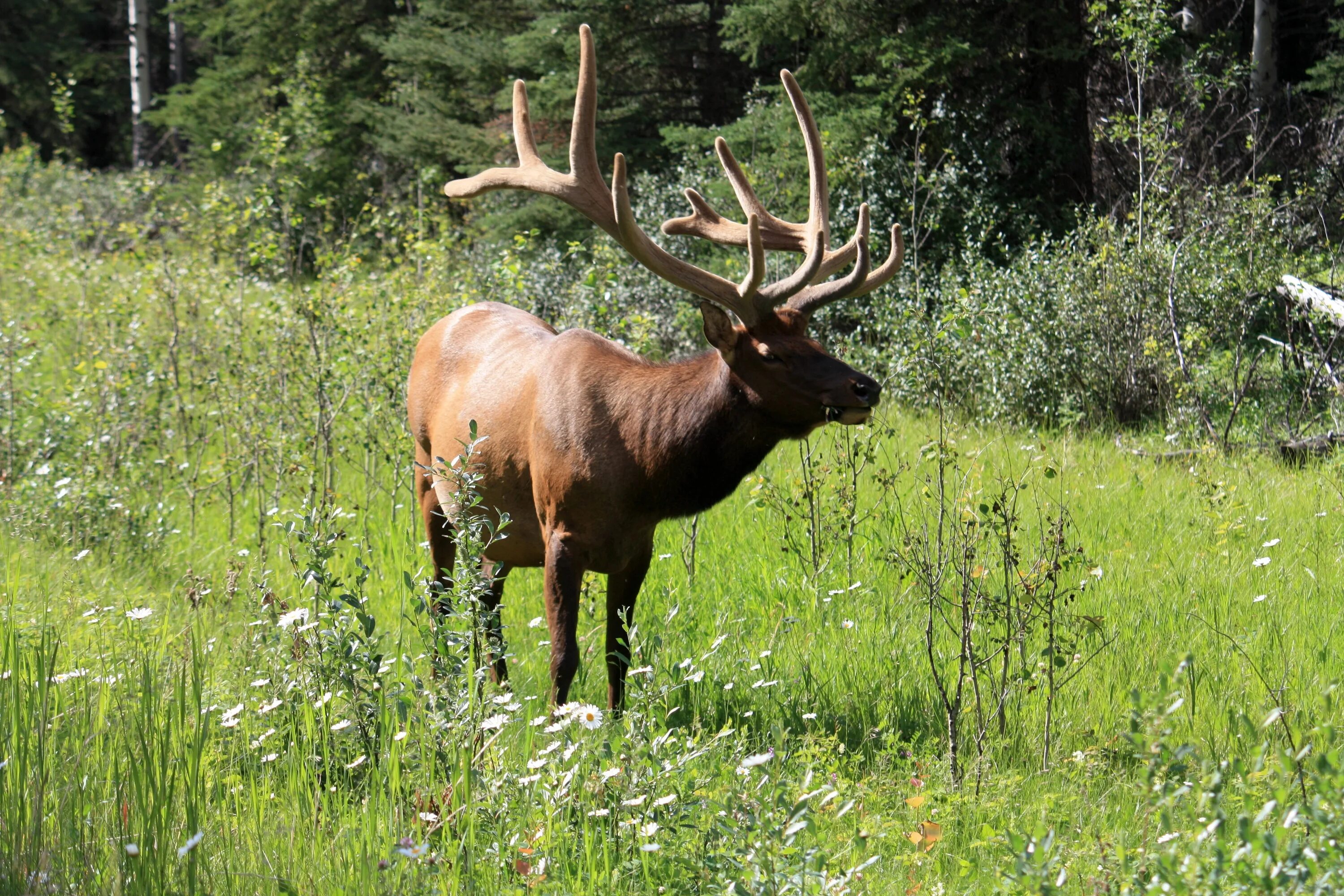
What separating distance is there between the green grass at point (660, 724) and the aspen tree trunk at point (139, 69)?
22.4 metres

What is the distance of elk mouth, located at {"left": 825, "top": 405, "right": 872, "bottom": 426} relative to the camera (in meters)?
4.04

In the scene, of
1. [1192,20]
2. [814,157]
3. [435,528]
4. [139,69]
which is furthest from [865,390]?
[139,69]

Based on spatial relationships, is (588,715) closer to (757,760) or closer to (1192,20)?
(757,760)

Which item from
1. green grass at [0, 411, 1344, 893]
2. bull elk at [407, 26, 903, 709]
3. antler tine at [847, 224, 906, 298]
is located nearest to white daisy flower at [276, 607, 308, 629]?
green grass at [0, 411, 1344, 893]

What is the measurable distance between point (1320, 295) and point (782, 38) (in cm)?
604

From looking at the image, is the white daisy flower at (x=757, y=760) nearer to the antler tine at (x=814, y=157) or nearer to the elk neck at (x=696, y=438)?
the elk neck at (x=696, y=438)

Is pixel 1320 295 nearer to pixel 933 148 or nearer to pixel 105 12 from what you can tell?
pixel 933 148

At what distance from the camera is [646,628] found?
5.42 m

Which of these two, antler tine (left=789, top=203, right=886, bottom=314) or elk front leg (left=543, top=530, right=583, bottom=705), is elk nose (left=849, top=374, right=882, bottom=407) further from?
elk front leg (left=543, top=530, right=583, bottom=705)

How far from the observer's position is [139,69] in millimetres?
26391

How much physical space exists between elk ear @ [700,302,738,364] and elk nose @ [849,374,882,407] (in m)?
0.47

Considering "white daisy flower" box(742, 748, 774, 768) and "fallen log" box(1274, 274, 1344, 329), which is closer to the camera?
"white daisy flower" box(742, 748, 774, 768)

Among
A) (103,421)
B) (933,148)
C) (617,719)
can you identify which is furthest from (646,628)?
(933,148)

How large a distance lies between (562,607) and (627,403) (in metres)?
0.80
